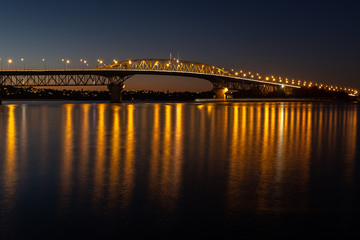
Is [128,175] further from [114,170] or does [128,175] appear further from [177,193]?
[177,193]

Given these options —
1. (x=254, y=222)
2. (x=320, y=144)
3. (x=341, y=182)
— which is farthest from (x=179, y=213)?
(x=320, y=144)

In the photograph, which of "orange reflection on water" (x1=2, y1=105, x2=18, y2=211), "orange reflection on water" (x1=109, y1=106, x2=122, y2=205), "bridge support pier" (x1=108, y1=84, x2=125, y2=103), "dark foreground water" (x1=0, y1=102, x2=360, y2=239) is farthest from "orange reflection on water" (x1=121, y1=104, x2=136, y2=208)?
"bridge support pier" (x1=108, y1=84, x2=125, y2=103)

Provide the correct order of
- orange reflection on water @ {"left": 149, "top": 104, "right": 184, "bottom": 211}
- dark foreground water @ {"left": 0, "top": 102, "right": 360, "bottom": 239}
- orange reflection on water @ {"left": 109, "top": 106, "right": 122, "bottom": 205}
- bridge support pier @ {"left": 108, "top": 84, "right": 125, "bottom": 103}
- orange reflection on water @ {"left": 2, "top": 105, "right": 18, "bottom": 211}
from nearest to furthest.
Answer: dark foreground water @ {"left": 0, "top": 102, "right": 360, "bottom": 239} < orange reflection on water @ {"left": 2, "top": 105, "right": 18, "bottom": 211} < orange reflection on water @ {"left": 149, "top": 104, "right": 184, "bottom": 211} < orange reflection on water @ {"left": 109, "top": 106, "right": 122, "bottom": 205} < bridge support pier @ {"left": 108, "top": 84, "right": 125, "bottom": 103}

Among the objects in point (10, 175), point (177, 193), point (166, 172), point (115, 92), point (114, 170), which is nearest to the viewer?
point (177, 193)

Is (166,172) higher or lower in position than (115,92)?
lower

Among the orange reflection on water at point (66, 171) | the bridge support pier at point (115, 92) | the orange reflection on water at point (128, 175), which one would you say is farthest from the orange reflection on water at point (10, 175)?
the bridge support pier at point (115, 92)

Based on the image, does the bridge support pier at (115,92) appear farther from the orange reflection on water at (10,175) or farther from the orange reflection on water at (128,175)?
the orange reflection on water at (128,175)

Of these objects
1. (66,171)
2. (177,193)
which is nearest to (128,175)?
(66,171)

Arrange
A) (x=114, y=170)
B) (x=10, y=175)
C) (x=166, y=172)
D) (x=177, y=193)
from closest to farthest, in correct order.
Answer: (x=177, y=193)
(x=10, y=175)
(x=166, y=172)
(x=114, y=170)

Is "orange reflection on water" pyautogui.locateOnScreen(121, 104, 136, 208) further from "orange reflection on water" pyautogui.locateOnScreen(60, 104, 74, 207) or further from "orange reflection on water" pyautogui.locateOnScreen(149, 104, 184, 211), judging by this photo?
"orange reflection on water" pyautogui.locateOnScreen(60, 104, 74, 207)

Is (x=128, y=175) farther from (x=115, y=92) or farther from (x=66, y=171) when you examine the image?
(x=115, y=92)

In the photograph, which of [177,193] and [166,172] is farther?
[166,172]

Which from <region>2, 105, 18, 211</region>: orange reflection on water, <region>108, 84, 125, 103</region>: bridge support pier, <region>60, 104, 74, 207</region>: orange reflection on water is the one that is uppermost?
<region>108, 84, 125, 103</region>: bridge support pier

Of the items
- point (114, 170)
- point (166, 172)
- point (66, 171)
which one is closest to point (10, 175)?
point (66, 171)
